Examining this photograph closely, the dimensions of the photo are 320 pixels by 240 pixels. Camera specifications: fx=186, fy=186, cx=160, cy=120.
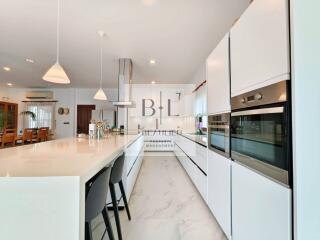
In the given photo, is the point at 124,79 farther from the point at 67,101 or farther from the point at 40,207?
the point at 67,101

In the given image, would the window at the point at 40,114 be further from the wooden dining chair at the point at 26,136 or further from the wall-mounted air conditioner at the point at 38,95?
the wooden dining chair at the point at 26,136

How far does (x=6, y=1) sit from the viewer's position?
90.8 inches

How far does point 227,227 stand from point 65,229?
1.44m

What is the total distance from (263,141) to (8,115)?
9610 mm

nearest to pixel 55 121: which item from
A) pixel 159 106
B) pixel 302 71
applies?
pixel 159 106

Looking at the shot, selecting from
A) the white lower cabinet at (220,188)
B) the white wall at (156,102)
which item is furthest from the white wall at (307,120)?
the white wall at (156,102)

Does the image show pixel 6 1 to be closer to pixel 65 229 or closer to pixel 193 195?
pixel 65 229

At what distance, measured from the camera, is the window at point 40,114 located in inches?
322

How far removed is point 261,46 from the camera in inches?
45.9

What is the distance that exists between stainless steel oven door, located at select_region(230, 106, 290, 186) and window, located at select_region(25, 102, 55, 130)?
28.0 ft

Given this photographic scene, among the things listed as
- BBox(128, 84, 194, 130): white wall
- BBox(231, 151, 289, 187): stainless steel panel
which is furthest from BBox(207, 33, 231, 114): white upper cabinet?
BBox(128, 84, 194, 130): white wall

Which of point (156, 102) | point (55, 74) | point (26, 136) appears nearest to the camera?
point (55, 74)

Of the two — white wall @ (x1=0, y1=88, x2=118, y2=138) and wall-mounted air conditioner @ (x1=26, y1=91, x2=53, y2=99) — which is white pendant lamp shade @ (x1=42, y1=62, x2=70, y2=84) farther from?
wall-mounted air conditioner @ (x1=26, y1=91, x2=53, y2=99)

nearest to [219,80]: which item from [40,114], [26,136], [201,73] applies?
[201,73]
